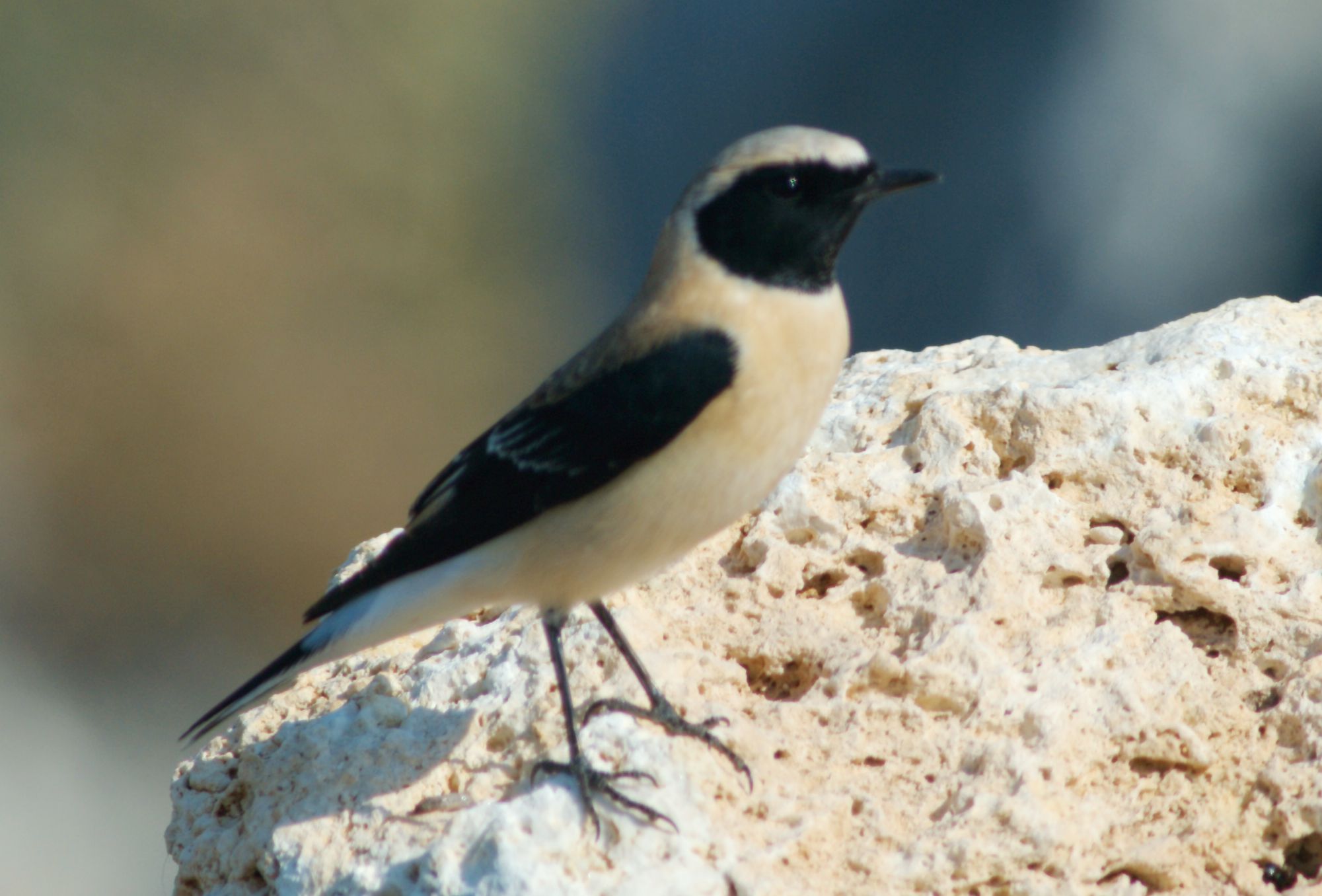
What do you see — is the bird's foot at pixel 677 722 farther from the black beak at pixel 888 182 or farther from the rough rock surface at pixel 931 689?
the black beak at pixel 888 182

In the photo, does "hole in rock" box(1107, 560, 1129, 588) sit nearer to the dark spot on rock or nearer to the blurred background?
the dark spot on rock

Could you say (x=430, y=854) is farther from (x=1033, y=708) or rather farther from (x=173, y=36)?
(x=173, y=36)

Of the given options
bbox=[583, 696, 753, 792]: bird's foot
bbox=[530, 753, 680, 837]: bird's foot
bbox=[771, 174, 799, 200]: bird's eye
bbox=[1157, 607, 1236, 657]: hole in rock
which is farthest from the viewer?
bbox=[771, 174, 799, 200]: bird's eye

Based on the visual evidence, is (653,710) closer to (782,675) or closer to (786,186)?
(782,675)

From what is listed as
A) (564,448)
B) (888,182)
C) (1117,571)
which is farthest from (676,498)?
(1117,571)

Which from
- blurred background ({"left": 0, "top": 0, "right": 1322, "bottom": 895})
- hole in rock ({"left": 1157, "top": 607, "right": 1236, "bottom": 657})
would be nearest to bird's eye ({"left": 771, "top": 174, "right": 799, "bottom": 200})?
hole in rock ({"left": 1157, "top": 607, "right": 1236, "bottom": 657})

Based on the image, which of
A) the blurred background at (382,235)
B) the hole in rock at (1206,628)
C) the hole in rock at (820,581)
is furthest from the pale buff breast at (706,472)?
the blurred background at (382,235)
